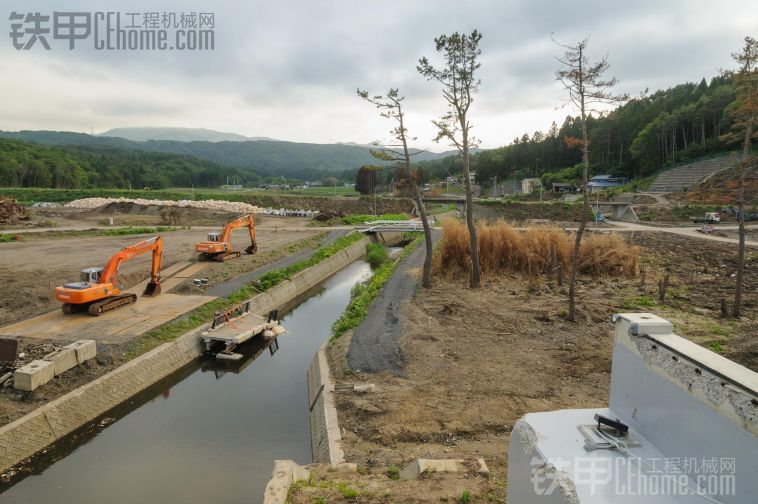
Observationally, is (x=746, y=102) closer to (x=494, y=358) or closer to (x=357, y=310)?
(x=494, y=358)

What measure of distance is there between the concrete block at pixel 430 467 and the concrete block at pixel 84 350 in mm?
9081

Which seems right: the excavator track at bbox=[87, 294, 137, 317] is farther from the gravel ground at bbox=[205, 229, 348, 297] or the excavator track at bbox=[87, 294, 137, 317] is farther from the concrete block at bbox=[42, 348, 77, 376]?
the concrete block at bbox=[42, 348, 77, 376]

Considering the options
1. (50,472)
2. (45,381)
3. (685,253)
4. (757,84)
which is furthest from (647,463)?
(685,253)

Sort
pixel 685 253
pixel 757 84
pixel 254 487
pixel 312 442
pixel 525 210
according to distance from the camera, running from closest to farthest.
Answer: pixel 254 487 → pixel 312 442 → pixel 757 84 → pixel 685 253 → pixel 525 210

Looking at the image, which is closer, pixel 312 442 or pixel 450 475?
pixel 450 475

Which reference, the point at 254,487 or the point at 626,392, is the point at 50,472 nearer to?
the point at 254,487

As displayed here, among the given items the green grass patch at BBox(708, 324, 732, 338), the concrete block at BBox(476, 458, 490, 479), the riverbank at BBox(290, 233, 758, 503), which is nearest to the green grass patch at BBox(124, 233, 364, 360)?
the riverbank at BBox(290, 233, 758, 503)

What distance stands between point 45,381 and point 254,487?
574cm

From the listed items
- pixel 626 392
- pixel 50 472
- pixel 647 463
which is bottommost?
pixel 50 472

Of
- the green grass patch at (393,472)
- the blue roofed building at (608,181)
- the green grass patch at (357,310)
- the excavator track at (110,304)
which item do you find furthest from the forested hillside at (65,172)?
the green grass patch at (393,472)

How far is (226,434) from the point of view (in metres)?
10.6

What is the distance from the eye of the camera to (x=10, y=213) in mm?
38500

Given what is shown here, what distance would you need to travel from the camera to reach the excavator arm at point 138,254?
1543 centimetres

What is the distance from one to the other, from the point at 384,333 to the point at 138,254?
10057mm
